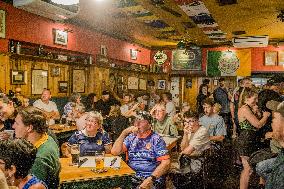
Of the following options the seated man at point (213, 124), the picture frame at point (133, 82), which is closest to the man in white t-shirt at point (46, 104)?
the seated man at point (213, 124)

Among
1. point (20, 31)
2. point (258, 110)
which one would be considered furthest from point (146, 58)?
point (258, 110)

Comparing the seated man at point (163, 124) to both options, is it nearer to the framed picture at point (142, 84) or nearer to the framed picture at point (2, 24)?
the framed picture at point (2, 24)

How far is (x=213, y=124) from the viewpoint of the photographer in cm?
625

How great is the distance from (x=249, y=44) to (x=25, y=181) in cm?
1027

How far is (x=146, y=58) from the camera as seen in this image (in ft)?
49.1

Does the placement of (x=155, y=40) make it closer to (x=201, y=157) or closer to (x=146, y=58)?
(x=146, y=58)

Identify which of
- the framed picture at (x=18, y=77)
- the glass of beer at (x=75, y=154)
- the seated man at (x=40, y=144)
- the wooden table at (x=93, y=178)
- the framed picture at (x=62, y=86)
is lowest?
the wooden table at (x=93, y=178)

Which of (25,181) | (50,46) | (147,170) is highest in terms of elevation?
(50,46)

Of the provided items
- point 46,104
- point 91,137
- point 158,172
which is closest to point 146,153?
point 158,172

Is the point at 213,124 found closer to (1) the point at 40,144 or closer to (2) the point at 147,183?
(2) the point at 147,183

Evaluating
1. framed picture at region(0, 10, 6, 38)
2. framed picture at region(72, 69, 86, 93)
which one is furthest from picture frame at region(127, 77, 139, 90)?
framed picture at region(0, 10, 6, 38)

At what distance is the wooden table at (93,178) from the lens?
10.5 feet

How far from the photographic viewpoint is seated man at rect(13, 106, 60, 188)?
2.69m

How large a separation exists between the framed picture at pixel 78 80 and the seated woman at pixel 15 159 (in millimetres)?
7493
